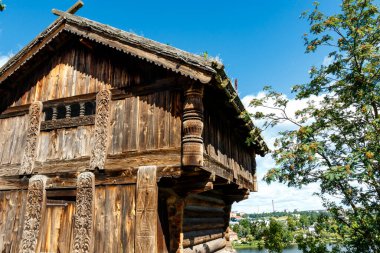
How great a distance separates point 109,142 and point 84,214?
5.59ft

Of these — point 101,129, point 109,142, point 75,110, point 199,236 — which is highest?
point 75,110

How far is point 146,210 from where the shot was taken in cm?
631

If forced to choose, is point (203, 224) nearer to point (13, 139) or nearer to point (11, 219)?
point (11, 219)

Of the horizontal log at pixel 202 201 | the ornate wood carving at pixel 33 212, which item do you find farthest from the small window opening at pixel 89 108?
the horizontal log at pixel 202 201

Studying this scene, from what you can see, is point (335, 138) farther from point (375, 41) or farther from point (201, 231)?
point (201, 231)

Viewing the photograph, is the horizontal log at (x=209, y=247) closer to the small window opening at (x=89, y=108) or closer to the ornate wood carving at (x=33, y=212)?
the ornate wood carving at (x=33, y=212)

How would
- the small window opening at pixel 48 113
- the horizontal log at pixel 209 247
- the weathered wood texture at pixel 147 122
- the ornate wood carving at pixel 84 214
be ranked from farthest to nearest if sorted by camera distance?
the small window opening at pixel 48 113
the horizontal log at pixel 209 247
the weathered wood texture at pixel 147 122
the ornate wood carving at pixel 84 214

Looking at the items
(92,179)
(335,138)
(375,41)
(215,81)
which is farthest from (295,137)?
(92,179)

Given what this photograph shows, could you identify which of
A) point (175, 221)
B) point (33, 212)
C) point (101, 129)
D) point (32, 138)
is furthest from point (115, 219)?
point (32, 138)

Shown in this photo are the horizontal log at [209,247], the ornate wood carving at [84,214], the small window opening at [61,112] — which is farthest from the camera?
the small window opening at [61,112]

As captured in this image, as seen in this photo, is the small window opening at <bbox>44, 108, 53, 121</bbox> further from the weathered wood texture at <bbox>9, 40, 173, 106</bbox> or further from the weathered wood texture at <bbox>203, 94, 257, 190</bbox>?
the weathered wood texture at <bbox>203, 94, 257, 190</bbox>

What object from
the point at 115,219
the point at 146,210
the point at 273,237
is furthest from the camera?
the point at 273,237

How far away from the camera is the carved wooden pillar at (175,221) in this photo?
22.2ft

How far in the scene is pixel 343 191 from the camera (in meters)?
6.89
